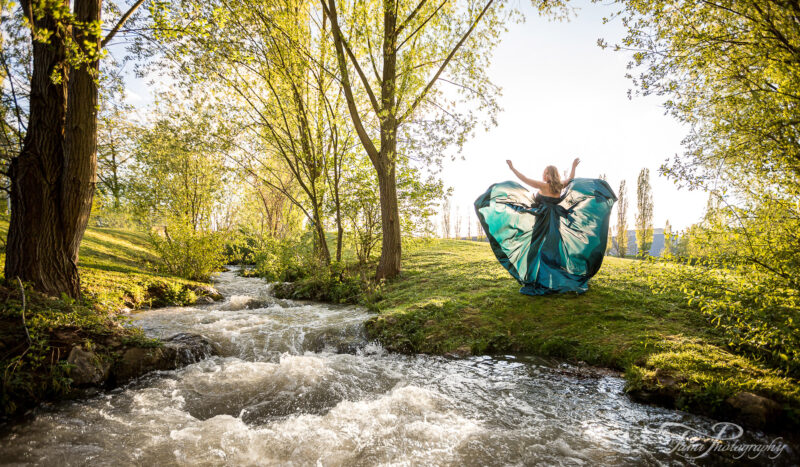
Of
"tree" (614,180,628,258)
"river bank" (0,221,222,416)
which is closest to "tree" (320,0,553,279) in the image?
"river bank" (0,221,222,416)

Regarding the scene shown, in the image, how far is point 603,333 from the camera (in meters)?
6.39

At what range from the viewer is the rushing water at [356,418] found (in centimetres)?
343

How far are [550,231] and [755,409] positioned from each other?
5.20 metres

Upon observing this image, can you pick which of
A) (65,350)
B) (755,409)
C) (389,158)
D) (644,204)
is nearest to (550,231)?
(755,409)

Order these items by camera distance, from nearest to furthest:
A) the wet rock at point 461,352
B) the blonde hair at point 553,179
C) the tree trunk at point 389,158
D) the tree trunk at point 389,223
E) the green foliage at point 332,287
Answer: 1. the wet rock at point 461,352
2. the blonde hair at point 553,179
3. the tree trunk at point 389,158
4. the green foliage at point 332,287
5. the tree trunk at point 389,223

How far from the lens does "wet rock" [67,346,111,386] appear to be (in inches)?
184

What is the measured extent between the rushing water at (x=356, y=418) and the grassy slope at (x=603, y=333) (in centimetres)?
45

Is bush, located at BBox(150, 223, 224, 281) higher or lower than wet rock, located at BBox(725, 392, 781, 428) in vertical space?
higher

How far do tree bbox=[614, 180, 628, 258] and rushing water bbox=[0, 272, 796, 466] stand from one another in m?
43.3

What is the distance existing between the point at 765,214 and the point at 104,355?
998cm

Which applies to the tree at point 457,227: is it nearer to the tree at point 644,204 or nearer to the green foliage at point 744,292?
the tree at point 644,204

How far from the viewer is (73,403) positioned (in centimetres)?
439

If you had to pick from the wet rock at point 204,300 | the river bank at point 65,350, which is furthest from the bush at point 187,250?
the river bank at point 65,350

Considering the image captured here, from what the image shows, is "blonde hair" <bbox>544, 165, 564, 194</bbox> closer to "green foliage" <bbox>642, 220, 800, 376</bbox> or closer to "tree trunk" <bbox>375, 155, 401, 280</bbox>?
"green foliage" <bbox>642, 220, 800, 376</bbox>
